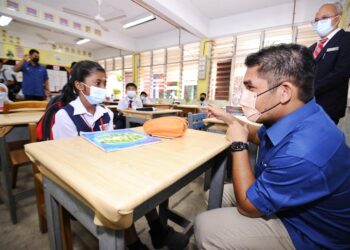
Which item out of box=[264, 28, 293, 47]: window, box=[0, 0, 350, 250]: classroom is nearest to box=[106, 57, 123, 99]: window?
box=[264, 28, 293, 47]: window

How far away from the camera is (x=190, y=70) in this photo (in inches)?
266

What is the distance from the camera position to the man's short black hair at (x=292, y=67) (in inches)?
28.6

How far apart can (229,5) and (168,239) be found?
5659 millimetres

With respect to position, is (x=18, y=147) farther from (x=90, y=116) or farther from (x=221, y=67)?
(x=221, y=67)

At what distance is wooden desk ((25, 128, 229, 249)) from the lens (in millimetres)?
381

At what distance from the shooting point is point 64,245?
0.77m

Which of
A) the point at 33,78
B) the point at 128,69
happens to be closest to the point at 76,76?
the point at 33,78

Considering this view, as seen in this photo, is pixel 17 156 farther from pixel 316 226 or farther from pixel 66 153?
pixel 316 226

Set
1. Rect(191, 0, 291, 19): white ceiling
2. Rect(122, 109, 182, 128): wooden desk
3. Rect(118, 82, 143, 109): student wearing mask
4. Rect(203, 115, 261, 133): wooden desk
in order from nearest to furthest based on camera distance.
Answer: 1. Rect(203, 115, 261, 133): wooden desk
2. Rect(122, 109, 182, 128): wooden desk
3. Rect(118, 82, 143, 109): student wearing mask
4. Rect(191, 0, 291, 19): white ceiling

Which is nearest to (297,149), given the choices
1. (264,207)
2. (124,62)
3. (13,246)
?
(264,207)

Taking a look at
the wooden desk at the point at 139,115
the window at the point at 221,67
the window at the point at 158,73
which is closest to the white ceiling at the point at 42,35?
the window at the point at 158,73

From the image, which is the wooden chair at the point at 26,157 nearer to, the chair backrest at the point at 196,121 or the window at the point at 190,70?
the chair backrest at the point at 196,121

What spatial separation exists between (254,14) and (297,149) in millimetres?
5842

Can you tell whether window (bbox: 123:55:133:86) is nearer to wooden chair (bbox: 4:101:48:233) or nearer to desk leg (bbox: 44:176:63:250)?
wooden chair (bbox: 4:101:48:233)
